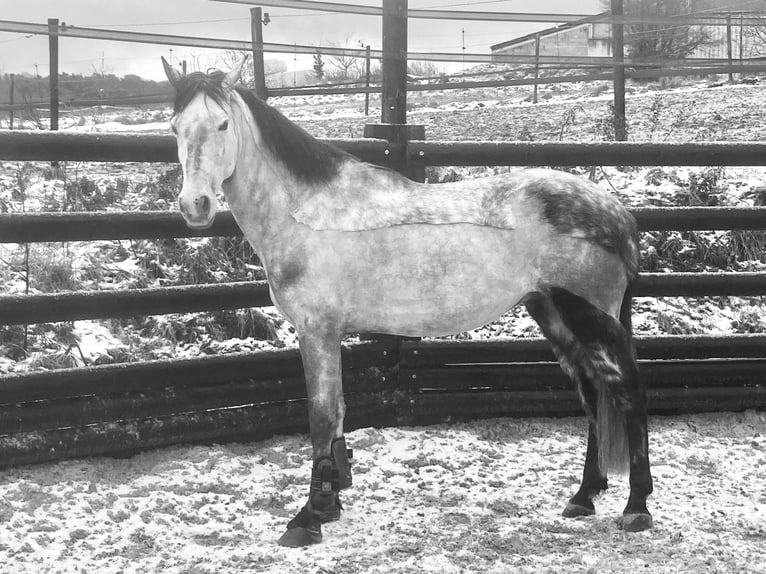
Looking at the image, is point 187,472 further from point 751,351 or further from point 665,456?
point 751,351

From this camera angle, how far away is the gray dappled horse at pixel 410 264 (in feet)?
10.7

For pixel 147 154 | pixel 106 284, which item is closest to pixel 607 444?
pixel 147 154

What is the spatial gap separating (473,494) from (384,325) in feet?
3.08

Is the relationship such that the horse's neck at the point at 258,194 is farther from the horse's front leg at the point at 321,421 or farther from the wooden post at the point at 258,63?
the wooden post at the point at 258,63

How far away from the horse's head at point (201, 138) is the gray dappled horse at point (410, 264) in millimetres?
179

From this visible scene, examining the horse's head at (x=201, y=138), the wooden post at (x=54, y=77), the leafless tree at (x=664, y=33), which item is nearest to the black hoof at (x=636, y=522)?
the horse's head at (x=201, y=138)

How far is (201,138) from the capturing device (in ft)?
9.70

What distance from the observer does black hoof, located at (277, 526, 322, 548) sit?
3193 millimetres

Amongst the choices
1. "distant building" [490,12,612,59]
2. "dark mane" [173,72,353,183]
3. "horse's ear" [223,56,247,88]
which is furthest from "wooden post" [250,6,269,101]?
"distant building" [490,12,612,59]

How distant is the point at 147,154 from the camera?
4.05 m

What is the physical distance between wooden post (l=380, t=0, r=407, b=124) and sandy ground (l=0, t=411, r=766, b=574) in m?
1.79

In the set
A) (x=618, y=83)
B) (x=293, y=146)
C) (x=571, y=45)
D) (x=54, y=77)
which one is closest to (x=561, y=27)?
(x=618, y=83)

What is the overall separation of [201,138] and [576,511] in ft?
6.93

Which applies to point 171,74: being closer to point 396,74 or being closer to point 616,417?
point 396,74
